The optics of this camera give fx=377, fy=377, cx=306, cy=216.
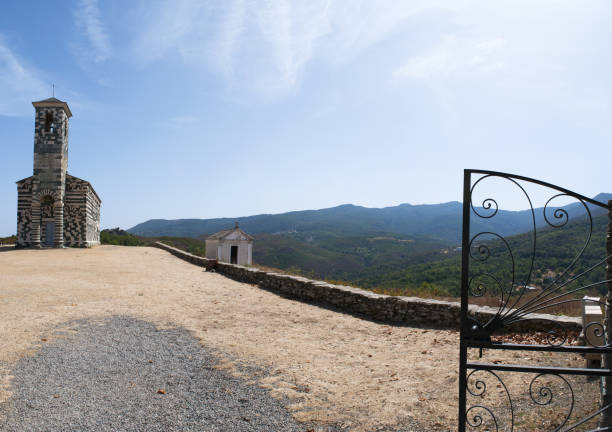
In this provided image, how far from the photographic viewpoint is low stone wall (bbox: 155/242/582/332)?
289 inches

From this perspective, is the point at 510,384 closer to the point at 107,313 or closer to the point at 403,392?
the point at 403,392

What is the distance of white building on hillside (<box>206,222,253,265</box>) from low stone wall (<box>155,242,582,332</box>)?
16556 millimetres

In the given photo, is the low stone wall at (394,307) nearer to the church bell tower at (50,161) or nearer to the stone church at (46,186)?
the church bell tower at (50,161)

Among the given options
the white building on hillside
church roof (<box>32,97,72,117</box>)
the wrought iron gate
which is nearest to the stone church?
church roof (<box>32,97,72,117</box>)

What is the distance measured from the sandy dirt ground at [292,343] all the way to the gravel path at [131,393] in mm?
306

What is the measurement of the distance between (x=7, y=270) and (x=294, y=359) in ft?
53.7

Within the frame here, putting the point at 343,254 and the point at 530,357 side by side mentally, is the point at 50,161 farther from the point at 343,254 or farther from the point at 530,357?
the point at 343,254

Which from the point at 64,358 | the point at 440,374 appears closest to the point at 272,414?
the point at 440,374

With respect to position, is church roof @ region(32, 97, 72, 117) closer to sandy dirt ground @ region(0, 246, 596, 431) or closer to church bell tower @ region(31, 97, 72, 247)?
church bell tower @ region(31, 97, 72, 247)

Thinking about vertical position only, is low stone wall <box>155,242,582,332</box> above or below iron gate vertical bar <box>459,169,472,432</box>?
below

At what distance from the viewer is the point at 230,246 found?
97.8 feet

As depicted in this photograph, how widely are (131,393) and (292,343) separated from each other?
10.4ft

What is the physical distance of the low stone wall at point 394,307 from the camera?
735 cm

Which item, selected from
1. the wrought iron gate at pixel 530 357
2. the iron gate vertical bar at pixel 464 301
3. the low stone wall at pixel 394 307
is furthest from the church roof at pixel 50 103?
the iron gate vertical bar at pixel 464 301
